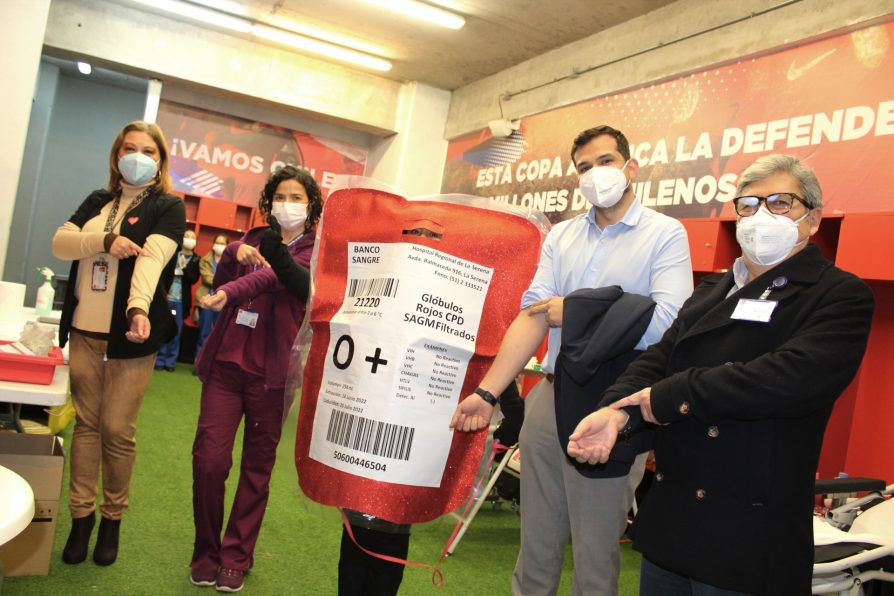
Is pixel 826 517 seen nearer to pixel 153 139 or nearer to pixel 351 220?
pixel 351 220

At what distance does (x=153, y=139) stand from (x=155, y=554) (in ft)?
5.23

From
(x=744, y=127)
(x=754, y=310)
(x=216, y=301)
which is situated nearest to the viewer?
(x=754, y=310)

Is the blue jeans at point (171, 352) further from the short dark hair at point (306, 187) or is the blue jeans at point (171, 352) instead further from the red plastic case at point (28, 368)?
the red plastic case at point (28, 368)

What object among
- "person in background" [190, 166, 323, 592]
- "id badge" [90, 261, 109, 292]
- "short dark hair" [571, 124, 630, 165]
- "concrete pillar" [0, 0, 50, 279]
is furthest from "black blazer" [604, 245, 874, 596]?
"concrete pillar" [0, 0, 50, 279]

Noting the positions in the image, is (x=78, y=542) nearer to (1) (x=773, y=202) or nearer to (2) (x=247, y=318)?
(2) (x=247, y=318)

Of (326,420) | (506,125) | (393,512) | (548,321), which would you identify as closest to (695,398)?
(548,321)

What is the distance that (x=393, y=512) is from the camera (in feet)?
5.01

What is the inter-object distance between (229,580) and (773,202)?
7.12ft

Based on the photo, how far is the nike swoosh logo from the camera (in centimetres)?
503

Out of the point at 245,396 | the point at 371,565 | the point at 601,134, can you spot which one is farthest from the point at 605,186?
the point at 245,396

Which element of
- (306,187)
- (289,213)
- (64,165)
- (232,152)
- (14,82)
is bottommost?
(289,213)

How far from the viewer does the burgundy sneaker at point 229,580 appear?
2.65 metres

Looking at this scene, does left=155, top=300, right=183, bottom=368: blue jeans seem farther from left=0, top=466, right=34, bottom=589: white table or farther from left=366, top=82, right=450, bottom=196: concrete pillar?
left=0, top=466, right=34, bottom=589: white table

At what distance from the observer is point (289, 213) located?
8.83 ft
